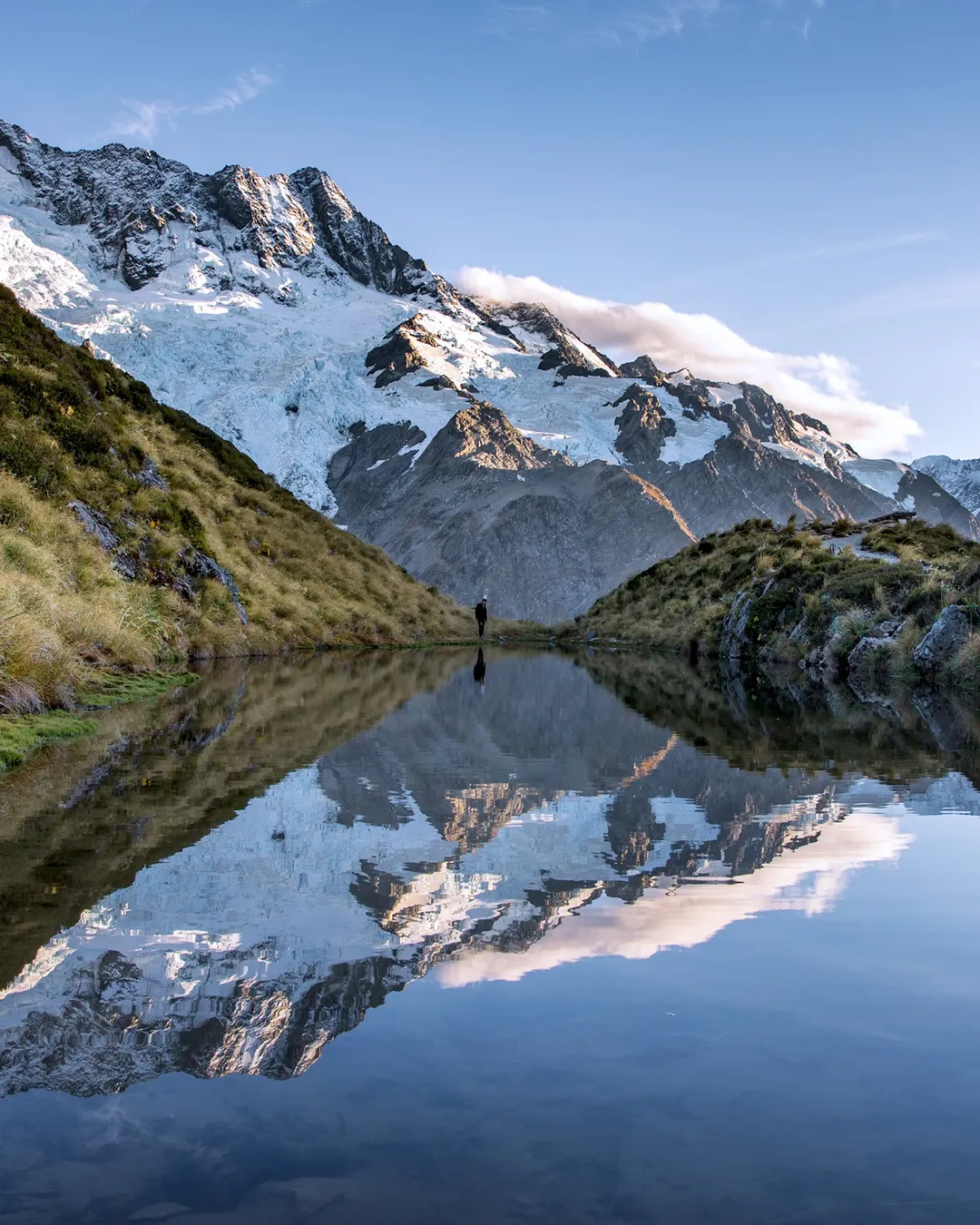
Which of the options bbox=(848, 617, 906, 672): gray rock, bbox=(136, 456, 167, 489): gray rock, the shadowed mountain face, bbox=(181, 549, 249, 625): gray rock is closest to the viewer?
the shadowed mountain face

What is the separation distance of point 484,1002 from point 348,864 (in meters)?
2.40

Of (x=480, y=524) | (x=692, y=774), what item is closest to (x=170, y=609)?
(x=692, y=774)

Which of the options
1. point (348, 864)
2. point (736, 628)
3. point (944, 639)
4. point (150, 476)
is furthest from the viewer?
point (736, 628)

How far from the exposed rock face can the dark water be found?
418ft

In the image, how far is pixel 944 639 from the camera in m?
22.7

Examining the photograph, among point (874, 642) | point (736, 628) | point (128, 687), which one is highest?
point (736, 628)

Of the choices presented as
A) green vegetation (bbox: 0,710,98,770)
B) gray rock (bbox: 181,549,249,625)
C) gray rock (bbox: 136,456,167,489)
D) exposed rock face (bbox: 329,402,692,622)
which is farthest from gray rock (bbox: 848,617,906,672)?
exposed rock face (bbox: 329,402,692,622)

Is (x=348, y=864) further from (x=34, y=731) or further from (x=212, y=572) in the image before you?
(x=212, y=572)

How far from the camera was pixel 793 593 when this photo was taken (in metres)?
34.3

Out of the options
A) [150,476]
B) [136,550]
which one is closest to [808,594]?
[136,550]

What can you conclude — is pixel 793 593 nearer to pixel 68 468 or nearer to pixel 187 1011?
pixel 68 468

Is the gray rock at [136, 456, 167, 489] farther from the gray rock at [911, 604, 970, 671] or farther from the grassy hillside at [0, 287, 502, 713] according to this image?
the gray rock at [911, 604, 970, 671]

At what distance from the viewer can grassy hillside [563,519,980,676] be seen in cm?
2530

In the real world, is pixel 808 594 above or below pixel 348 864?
above
